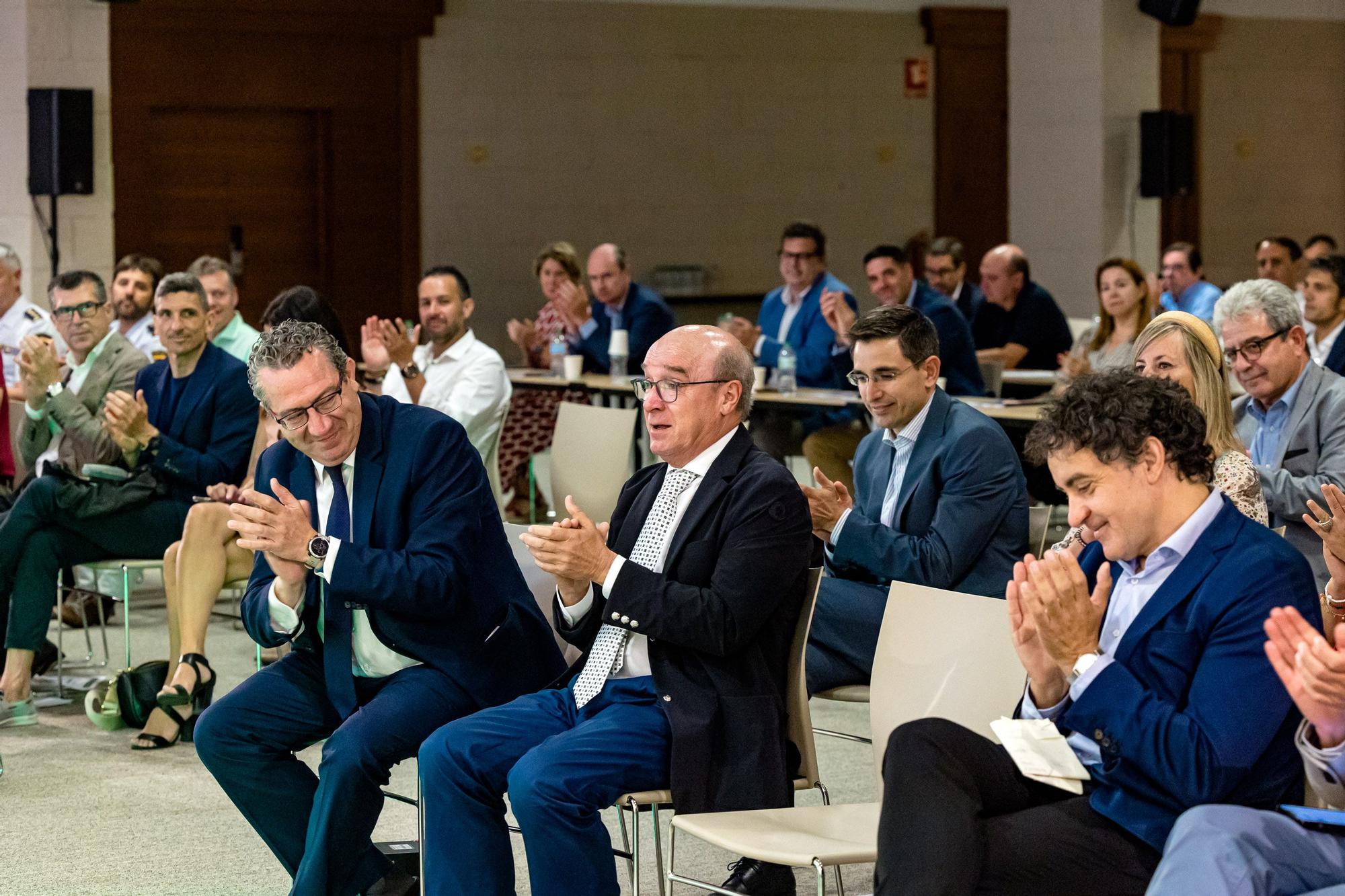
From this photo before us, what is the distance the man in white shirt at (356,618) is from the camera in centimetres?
307

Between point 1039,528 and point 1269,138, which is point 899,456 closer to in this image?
point 1039,528

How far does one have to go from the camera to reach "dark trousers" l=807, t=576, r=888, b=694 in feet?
11.8

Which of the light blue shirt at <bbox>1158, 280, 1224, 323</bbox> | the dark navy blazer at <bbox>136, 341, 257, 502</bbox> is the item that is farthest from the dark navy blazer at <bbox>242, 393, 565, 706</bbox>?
the light blue shirt at <bbox>1158, 280, 1224, 323</bbox>

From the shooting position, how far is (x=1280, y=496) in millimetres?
3846

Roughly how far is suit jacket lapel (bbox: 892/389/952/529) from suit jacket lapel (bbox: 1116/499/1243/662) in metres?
1.42

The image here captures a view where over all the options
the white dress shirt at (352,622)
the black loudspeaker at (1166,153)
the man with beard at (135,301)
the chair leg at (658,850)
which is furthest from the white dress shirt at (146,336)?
the black loudspeaker at (1166,153)

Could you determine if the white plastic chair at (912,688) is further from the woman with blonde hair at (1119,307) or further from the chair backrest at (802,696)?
the woman with blonde hair at (1119,307)

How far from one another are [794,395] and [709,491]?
157 inches

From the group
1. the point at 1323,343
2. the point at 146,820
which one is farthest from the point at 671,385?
the point at 1323,343

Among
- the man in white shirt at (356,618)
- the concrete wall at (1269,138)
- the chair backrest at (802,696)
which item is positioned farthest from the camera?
the concrete wall at (1269,138)

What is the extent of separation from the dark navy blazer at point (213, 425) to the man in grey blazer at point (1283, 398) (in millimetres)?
2788

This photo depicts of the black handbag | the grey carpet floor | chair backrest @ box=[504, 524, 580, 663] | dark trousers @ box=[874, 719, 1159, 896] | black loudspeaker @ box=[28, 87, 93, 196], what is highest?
black loudspeaker @ box=[28, 87, 93, 196]

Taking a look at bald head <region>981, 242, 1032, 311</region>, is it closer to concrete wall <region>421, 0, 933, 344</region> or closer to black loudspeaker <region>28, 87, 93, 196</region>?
concrete wall <region>421, 0, 933, 344</region>

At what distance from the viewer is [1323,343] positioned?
675 cm
